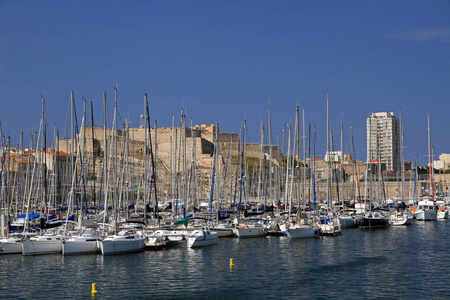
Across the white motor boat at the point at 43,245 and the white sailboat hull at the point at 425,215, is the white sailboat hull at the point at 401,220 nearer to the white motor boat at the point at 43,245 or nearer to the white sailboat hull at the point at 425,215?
the white sailboat hull at the point at 425,215

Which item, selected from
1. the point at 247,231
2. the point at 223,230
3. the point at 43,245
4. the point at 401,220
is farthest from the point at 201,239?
the point at 401,220

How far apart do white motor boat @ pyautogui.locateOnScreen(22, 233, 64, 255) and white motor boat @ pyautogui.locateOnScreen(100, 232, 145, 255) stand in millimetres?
2622

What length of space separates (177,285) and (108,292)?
287 centimetres

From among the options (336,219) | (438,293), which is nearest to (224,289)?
(438,293)

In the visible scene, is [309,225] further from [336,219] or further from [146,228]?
[146,228]

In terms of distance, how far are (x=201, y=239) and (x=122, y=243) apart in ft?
17.2

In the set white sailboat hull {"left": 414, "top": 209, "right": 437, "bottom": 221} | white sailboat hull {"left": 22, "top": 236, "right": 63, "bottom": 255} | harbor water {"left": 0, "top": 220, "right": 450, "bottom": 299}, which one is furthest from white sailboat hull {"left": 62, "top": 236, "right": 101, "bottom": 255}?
white sailboat hull {"left": 414, "top": 209, "right": 437, "bottom": 221}

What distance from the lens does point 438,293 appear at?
23.8 metres

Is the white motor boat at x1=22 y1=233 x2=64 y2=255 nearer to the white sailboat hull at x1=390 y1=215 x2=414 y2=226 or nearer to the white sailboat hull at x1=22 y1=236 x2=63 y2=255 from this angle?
the white sailboat hull at x1=22 y1=236 x2=63 y2=255

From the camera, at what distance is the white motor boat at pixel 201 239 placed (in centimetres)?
3569

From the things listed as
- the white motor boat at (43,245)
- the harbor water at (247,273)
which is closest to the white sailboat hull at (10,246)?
the white motor boat at (43,245)

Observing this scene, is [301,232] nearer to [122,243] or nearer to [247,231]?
[247,231]

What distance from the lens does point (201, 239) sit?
3600 centimetres

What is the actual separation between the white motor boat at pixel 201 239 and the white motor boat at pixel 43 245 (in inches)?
287
